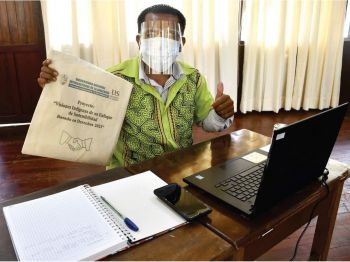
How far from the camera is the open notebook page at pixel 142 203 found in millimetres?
724

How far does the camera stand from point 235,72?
3.49 metres

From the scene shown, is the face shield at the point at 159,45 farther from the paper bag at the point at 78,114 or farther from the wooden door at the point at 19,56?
the wooden door at the point at 19,56

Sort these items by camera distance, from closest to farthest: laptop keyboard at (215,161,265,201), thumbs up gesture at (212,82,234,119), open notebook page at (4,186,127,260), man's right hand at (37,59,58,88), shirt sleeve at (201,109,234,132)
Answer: open notebook page at (4,186,127,260)
laptop keyboard at (215,161,265,201)
man's right hand at (37,59,58,88)
thumbs up gesture at (212,82,234,119)
shirt sleeve at (201,109,234,132)

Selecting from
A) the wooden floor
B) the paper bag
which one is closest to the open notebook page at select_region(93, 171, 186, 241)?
the paper bag

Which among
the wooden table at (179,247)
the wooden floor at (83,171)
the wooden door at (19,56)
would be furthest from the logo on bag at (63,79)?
the wooden door at (19,56)

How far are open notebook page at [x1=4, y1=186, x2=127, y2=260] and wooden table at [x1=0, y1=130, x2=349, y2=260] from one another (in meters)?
0.03

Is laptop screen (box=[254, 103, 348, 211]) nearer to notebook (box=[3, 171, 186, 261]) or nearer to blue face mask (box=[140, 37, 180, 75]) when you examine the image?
notebook (box=[3, 171, 186, 261])

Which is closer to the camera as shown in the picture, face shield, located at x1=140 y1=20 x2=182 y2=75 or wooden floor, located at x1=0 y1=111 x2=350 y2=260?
face shield, located at x1=140 y1=20 x2=182 y2=75

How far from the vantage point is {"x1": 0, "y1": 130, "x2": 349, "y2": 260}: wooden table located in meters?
0.66

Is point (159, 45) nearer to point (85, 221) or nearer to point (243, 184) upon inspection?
point (243, 184)

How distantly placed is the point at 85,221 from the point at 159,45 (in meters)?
0.70

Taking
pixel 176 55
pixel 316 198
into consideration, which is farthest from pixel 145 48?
pixel 316 198

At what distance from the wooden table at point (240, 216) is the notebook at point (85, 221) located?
0.11 metres

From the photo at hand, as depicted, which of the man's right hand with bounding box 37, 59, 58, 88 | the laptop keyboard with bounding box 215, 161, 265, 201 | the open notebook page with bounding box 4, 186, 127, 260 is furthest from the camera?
the man's right hand with bounding box 37, 59, 58, 88
